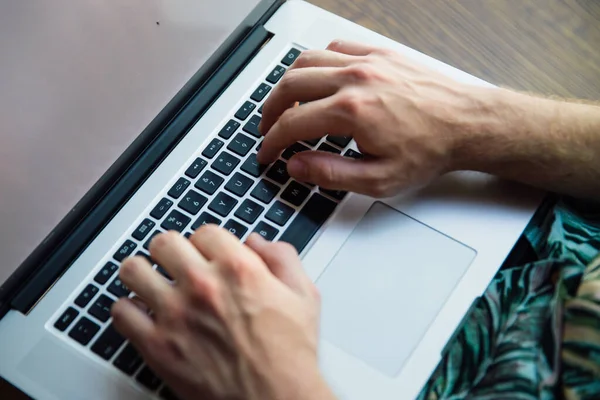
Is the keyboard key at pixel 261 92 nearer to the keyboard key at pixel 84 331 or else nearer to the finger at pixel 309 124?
the finger at pixel 309 124

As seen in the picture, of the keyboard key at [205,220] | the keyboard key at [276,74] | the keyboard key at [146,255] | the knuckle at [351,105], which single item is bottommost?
the keyboard key at [146,255]

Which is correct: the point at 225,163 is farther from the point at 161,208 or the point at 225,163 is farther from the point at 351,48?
the point at 351,48

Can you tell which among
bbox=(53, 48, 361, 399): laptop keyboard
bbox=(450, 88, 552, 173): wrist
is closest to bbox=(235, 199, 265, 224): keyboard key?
bbox=(53, 48, 361, 399): laptop keyboard

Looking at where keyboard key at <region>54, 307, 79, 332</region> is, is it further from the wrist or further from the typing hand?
the wrist

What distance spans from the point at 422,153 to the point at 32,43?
1.27ft

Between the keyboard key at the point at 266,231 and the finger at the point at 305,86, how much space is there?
0.43ft

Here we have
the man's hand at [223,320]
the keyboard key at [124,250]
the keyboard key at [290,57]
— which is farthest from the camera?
the keyboard key at [290,57]

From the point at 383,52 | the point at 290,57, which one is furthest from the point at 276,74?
the point at 383,52

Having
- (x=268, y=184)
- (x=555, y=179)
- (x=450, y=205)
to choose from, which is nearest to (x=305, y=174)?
(x=268, y=184)

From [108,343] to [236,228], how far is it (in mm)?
169

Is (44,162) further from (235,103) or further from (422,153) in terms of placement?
(422,153)

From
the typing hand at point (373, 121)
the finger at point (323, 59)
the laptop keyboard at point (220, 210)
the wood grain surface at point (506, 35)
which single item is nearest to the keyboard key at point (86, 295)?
the laptop keyboard at point (220, 210)

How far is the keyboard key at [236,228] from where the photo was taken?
2.04ft

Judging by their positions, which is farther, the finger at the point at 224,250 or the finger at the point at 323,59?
the finger at the point at 323,59
